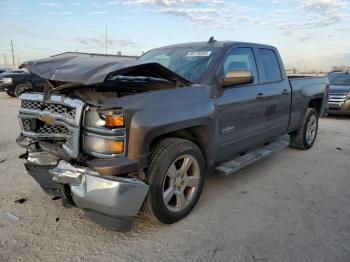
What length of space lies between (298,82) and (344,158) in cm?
160

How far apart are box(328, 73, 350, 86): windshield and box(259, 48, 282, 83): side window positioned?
26.1 ft

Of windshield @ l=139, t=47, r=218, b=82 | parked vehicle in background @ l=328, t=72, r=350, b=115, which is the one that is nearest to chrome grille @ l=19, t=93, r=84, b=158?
windshield @ l=139, t=47, r=218, b=82

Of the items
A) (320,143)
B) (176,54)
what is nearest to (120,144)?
(176,54)

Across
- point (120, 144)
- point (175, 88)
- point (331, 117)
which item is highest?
point (175, 88)

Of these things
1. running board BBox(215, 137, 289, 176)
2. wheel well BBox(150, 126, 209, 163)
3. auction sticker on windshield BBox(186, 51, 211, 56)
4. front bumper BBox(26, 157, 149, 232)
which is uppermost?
auction sticker on windshield BBox(186, 51, 211, 56)

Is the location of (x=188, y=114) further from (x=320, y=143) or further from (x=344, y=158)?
(x=320, y=143)

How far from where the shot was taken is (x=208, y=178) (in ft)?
16.2

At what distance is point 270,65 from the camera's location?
17.3 feet

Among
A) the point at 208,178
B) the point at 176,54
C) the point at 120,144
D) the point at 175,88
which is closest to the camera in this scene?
the point at 120,144

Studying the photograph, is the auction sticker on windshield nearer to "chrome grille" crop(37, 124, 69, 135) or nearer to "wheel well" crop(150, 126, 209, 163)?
"wheel well" crop(150, 126, 209, 163)

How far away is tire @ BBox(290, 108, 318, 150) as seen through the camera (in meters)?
6.54

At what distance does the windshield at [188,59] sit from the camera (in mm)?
4082

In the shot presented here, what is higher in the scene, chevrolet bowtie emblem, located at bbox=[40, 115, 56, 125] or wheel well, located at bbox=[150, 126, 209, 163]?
chevrolet bowtie emblem, located at bbox=[40, 115, 56, 125]

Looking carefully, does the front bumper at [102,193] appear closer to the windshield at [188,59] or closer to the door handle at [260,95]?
the windshield at [188,59]
